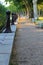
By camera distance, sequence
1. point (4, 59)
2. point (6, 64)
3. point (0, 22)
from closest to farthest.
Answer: point (6, 64), point (4, 59), point (0, 22)

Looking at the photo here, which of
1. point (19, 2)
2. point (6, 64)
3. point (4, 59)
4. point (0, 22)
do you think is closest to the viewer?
point (6, 64)

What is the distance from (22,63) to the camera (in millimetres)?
6734

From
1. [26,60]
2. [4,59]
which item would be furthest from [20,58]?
[4,59]

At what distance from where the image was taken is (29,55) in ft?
25.6

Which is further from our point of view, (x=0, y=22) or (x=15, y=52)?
(x=0, y=22)

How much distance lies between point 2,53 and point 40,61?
1172 mm

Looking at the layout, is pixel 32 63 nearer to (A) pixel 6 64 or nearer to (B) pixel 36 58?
(B) pixel 36 58

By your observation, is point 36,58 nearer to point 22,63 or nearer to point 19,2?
point 22,63

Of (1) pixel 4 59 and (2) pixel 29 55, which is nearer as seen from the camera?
(1) pixel 4 59

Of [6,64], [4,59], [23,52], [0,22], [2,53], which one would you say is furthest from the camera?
[0,22]

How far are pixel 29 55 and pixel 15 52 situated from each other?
2.42ft

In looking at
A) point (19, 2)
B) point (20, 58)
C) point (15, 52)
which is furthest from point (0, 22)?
point (19, 2)

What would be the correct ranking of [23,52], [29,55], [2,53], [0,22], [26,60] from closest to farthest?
[2,53], [26,60], [29,55], [23,52], [0,22]

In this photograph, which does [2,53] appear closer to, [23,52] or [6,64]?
[6,64]
